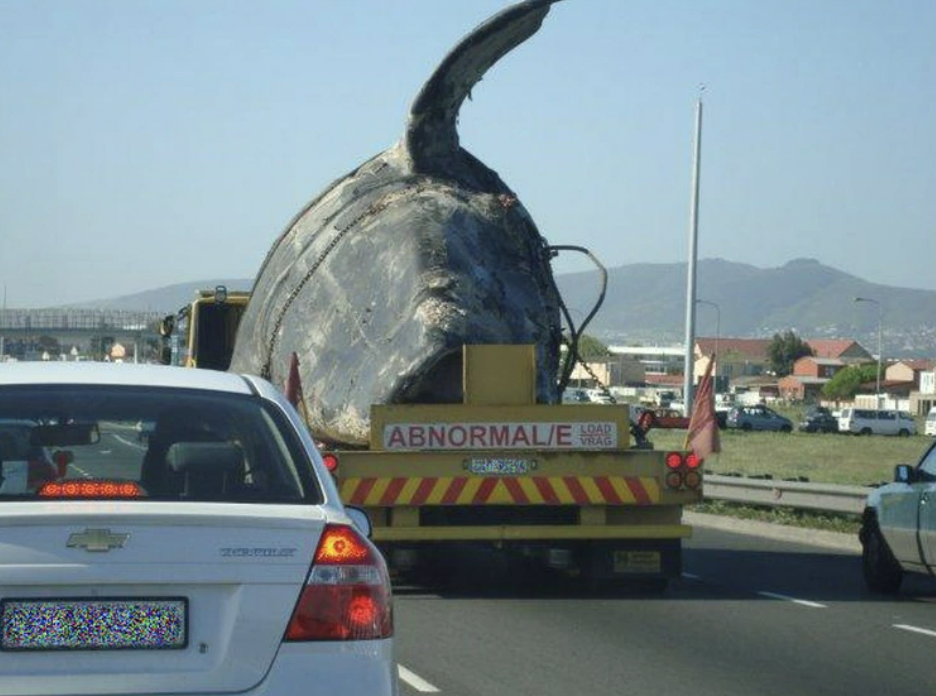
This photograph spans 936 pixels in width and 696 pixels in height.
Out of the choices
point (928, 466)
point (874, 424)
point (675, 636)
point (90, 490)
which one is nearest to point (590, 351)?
point (874, 424)

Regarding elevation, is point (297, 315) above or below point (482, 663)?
above

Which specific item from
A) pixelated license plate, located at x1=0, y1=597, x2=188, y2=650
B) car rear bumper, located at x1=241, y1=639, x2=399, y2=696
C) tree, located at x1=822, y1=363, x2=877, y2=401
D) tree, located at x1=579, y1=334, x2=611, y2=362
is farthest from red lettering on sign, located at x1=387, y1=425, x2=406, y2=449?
tree, located at x1=822, y1=363, x2=877, y2=401

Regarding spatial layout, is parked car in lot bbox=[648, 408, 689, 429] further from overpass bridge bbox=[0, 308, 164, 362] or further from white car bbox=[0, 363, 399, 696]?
overpass bridge bbox=[0, 308, 164, 362]

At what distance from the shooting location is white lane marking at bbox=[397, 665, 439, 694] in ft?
34.0

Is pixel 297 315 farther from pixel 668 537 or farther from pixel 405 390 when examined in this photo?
pixel 668 537

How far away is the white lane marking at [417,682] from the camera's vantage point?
10.4m

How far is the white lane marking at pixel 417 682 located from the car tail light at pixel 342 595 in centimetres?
459

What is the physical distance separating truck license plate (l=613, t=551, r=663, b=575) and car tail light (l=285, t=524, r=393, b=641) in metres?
9.75

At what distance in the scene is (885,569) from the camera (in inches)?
635

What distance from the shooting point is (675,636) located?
12977 mm

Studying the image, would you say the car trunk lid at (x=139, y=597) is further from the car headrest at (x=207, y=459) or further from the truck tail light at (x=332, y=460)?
the truck tail light at (x=332, y=460)

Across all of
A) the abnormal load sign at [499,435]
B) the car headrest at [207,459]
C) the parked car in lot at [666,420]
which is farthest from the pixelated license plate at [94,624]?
the parked car in lot at [666,420]

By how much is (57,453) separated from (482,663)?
198 inches

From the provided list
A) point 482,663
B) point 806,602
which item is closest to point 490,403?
point 806,602
